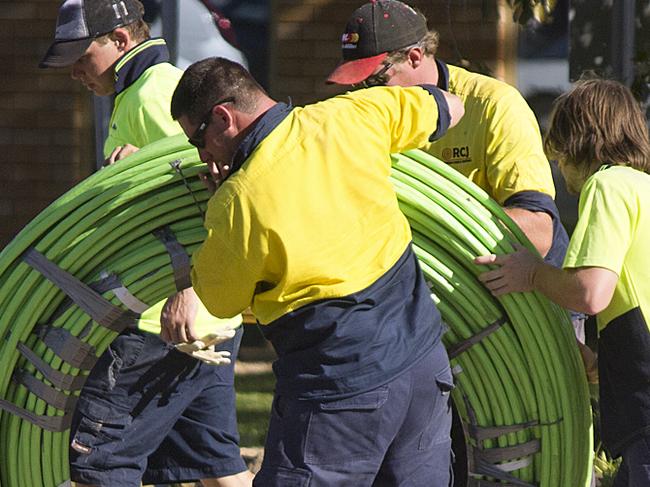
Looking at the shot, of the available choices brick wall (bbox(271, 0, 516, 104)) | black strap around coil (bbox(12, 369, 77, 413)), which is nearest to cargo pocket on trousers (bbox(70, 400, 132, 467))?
black strap around coil (bbox(12, 369, 77, 413))

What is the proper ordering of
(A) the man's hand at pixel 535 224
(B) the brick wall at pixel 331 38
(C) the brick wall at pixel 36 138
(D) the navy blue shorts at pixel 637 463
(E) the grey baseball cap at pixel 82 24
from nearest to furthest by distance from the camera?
(D) the navy blue shorts at pixel 637 463 < (A) the man's hand at pixel 535 224 < (E) the grey baseball cap at pixel 82 24 < (B) the brick wall at pixel 331 38 < (C) the brick wall at pixel 36 138

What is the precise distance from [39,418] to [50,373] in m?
0.17

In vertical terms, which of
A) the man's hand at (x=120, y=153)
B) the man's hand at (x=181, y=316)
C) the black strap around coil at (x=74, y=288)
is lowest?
the man's hand at (x=181, y=316)

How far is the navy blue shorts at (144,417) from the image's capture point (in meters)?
4.41

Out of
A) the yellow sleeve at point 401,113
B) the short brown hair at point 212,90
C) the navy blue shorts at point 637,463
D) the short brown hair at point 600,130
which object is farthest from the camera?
the short brown hair at point 600,130

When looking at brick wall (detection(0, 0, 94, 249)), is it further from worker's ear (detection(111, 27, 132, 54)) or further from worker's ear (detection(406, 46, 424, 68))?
worker's ear (detection(406, 46, 424, 68))

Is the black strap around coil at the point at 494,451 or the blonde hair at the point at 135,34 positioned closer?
the black strap around coil at the point at 494,451

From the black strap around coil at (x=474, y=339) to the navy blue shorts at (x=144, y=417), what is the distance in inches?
35.2

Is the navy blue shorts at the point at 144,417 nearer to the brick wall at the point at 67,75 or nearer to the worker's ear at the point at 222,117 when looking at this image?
the worker's ear at the point at 222,117

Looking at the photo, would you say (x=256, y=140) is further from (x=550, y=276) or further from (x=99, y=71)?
(x=99, y=71)

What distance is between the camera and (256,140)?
3.42m

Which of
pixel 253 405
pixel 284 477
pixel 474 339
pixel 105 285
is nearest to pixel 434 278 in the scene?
pixel 474 339

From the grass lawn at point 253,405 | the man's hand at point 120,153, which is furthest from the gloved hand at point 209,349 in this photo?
the grass lawn at point 253,405

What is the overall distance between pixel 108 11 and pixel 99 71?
203 mm
